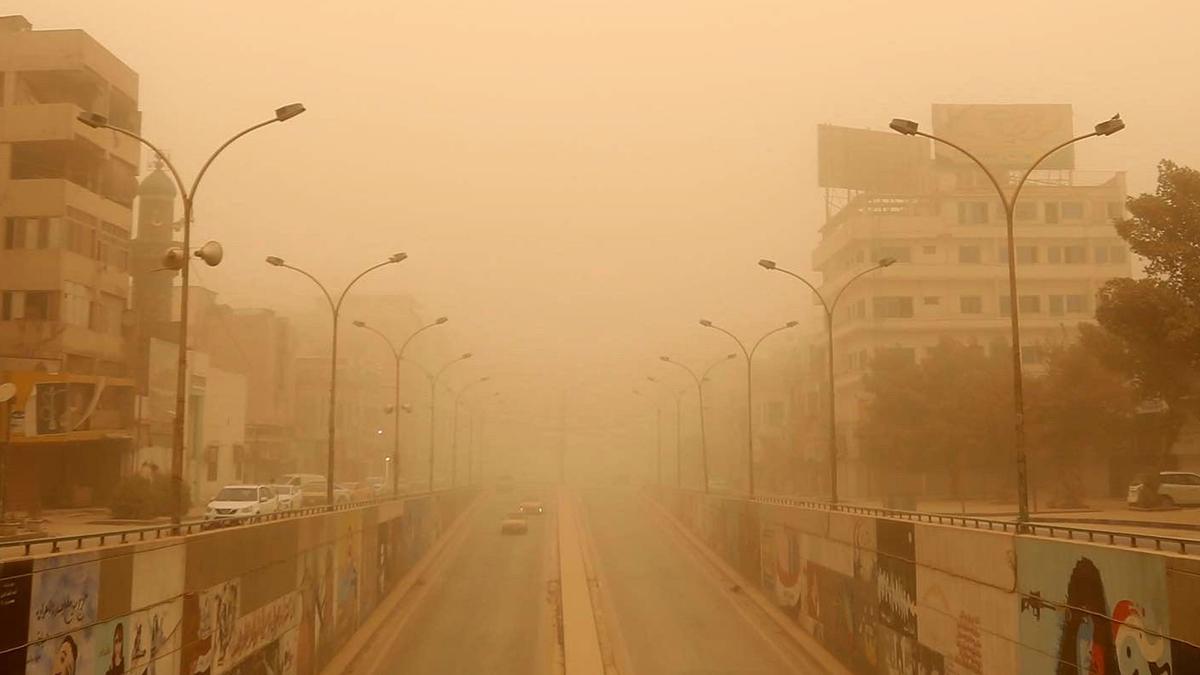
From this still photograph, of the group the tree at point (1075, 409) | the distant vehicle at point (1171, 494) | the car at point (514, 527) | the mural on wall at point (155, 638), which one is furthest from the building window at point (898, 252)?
the mural on wall at point (155, 638)

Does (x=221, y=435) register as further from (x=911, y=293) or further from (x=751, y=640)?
(x=911, y=293)

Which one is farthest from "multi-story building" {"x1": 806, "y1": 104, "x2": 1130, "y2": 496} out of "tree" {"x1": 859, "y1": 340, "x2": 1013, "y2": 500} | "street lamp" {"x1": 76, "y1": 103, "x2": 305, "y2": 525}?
"street lamp" {"x1": 76, "y1": 103, "x2": 305, "y2": 525}

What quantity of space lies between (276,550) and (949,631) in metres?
17.0

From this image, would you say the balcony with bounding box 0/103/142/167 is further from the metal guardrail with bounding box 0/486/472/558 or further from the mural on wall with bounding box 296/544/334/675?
the mural on wall with bounding box 296/544/334/675

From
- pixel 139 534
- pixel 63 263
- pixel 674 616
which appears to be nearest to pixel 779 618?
pixel 674 616

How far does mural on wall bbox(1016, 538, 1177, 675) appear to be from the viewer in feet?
56.2

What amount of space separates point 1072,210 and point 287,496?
7139 cm

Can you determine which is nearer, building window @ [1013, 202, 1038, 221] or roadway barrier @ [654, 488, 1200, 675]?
roadway barrier @ [654, 488, 1200, 675]

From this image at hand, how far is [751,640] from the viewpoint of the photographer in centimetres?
4328

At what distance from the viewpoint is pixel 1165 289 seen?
46.6 m

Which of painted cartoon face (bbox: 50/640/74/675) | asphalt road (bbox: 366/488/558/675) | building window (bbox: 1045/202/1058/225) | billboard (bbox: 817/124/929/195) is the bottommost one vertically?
asphalt road (bbox: 366/488/558/675)

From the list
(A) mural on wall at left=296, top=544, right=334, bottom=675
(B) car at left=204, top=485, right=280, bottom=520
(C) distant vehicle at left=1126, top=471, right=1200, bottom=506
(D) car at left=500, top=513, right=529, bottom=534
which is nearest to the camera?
(A) mural on wall at left=296, top=544, right=334, bottom=675

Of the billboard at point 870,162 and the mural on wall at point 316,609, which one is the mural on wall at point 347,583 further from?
the billboard at point 870,162

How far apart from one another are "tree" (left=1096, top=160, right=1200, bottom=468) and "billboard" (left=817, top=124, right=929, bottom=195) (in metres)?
55.7
